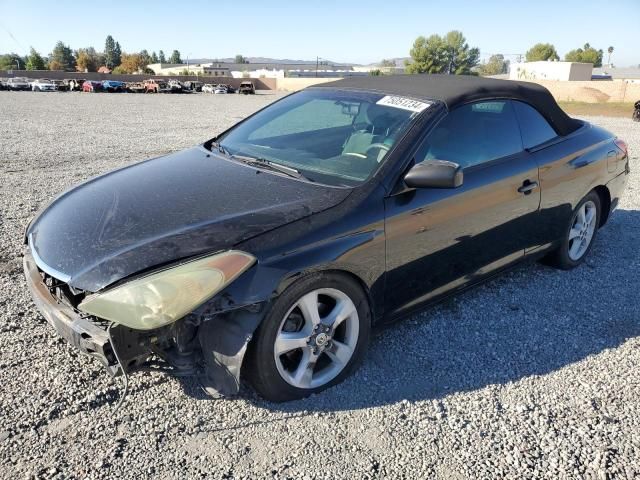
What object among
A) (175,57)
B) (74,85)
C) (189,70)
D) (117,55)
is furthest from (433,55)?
(175,57)

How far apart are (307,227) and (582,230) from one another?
3051mm

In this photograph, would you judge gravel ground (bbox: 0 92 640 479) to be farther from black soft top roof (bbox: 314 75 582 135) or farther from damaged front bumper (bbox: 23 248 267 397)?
black soft top roof (bbox: 314 75 582 135)

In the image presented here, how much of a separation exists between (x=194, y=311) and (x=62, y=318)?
2.24ft

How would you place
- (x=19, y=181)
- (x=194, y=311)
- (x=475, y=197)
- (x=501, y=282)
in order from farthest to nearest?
1. (x=19, y=181)
2. (x=501, y=282)
3. (x=475, y=197)
4. (x=194, y=311)

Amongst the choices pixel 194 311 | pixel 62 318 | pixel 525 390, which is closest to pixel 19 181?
pixel 62 318

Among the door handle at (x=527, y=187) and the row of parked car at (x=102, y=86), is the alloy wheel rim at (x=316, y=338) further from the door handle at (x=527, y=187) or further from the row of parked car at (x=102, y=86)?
the row of parked car at (x=102, y=86)

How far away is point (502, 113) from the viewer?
383 cm

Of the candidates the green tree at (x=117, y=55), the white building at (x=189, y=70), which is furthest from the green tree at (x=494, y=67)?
the green tree at (x=117, y=55)

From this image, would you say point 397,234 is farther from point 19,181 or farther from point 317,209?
point 19,181

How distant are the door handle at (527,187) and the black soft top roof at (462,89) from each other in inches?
25.6

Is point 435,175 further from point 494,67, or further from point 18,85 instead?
point 494,67

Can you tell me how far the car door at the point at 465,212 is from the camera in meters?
3.04

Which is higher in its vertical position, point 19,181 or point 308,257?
point 308,257

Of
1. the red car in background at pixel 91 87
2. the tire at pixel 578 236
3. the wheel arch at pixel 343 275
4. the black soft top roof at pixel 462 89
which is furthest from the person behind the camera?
the red car in background at pixel 91 87
